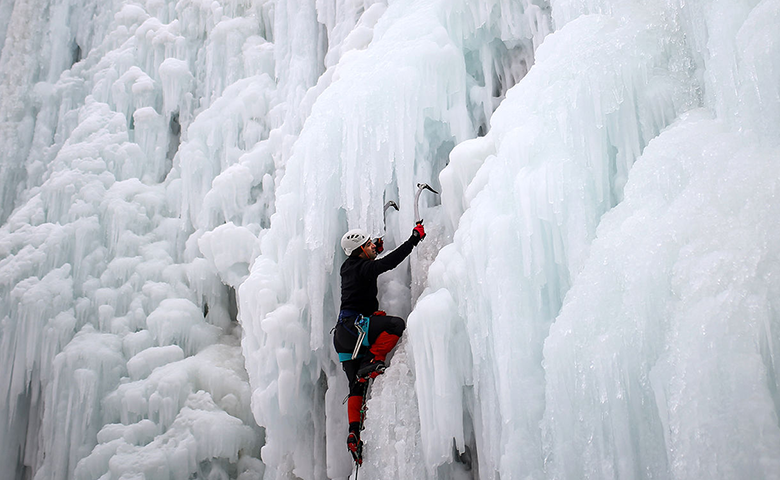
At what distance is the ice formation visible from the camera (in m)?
2.45

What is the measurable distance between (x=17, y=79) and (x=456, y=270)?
8.43 metres

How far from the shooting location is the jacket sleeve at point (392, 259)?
13.4ft

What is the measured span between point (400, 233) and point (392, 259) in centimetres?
60

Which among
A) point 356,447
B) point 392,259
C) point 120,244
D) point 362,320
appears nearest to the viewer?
point 356,447

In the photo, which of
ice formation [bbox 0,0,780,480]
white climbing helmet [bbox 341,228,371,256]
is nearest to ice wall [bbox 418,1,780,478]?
ice formation [bbox 0,0,780,480]

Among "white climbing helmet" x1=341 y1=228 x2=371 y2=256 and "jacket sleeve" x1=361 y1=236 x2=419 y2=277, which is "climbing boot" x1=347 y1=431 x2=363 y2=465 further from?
"white climbing helmet" x1=341 y1=228 x2=371 y2=256

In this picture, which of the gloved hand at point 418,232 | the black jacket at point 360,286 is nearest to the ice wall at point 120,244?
the black jacket at point 360,286

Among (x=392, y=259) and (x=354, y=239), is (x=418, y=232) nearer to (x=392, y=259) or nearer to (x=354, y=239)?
(x=392, y=259)

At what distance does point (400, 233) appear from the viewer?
185 inches

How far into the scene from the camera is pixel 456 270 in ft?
12.2

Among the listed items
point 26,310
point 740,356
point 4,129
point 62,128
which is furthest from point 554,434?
point 4,129

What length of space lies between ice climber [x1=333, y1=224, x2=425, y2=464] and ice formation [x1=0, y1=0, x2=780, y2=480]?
21 cm

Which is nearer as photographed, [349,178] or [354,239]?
[354,239]

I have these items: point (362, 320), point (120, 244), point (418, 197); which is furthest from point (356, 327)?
point (120, 244)
